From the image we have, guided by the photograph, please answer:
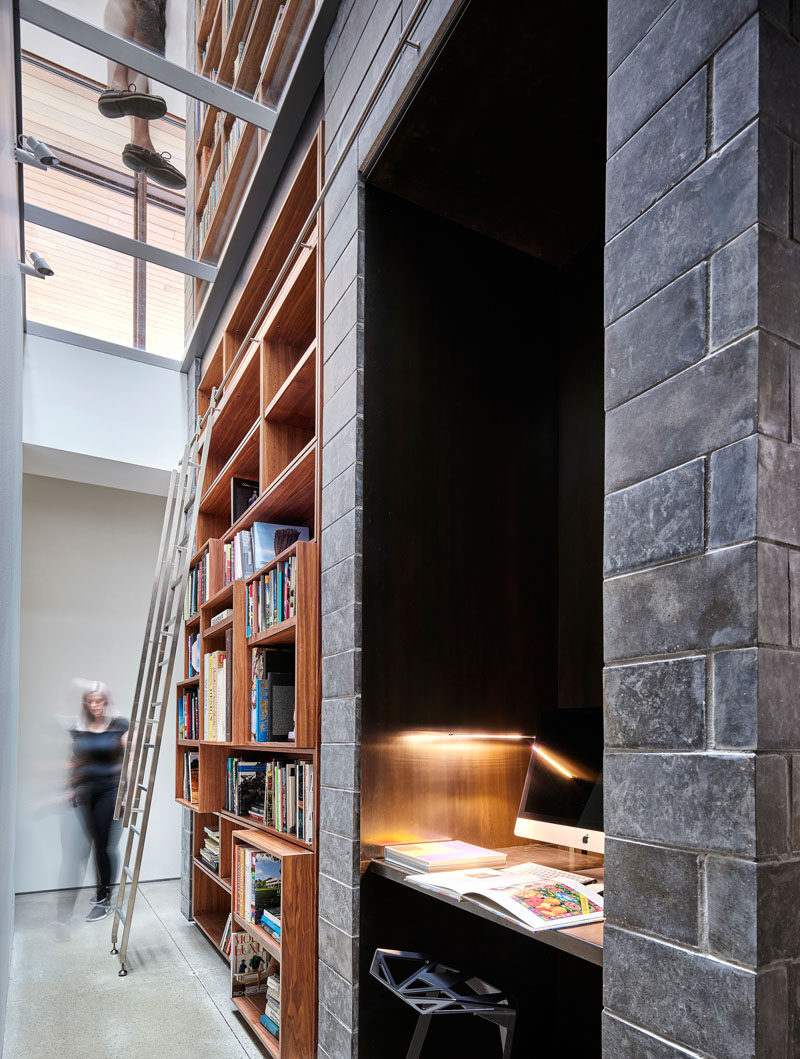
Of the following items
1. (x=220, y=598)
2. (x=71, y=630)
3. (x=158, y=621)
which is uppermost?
(x=220, y=598)

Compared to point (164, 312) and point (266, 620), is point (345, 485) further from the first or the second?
point (164, 312)

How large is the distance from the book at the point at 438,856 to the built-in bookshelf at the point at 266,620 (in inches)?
15.7

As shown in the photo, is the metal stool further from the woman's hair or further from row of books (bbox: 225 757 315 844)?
the woman's hair

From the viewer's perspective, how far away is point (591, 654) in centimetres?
207

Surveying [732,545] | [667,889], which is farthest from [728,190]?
[667,889]

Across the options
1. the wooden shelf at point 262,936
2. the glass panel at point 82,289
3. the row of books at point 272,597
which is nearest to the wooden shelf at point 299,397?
the row of books at point 272,597

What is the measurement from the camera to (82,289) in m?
4.19

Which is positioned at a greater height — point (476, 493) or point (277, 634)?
point (476, 493)

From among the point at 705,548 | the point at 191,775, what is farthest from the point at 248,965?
the point at 705,548

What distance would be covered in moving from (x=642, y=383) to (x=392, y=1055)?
168cm

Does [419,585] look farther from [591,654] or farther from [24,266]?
[24,266]

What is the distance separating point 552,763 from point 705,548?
41.2 inches

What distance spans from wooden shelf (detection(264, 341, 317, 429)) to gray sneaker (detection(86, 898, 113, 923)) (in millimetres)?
3043

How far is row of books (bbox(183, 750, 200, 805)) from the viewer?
3871mm
